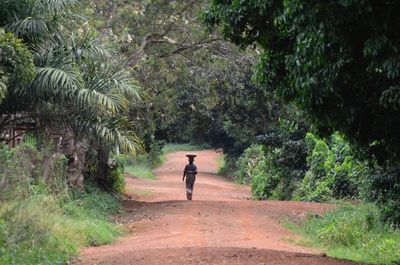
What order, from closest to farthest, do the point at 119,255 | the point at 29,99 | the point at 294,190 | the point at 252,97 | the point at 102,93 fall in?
the point at 119,255, the point at 29,99, the point at 102,93, the point at 252,97, the point at 294,190

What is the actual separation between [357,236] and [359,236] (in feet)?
0.14

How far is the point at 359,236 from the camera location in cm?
1350

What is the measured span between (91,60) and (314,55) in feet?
24.9

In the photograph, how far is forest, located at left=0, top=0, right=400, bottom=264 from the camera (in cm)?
730

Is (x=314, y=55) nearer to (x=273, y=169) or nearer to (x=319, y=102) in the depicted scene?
(x=319, y=102)

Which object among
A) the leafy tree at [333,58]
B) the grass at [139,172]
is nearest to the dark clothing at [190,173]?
the leafy tree at [333,58]

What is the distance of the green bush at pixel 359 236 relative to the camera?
11570 mm

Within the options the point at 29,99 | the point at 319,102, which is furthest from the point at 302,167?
the point at 319,102

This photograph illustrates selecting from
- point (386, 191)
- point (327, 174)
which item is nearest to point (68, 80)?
point (386, 191)

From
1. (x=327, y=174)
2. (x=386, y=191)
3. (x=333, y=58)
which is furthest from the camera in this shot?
(x=327, y=174)

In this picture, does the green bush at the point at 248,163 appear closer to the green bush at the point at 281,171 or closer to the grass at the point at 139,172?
the grass at the point at 139,172

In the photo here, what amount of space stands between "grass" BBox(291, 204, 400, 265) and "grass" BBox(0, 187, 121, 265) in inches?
180

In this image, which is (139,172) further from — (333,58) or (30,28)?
(333,58)

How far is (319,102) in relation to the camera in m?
7.44
